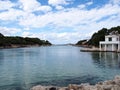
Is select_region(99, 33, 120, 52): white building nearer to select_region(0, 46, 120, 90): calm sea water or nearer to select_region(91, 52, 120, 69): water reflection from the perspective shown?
select_region(91, 52, 120, 69): water reflection

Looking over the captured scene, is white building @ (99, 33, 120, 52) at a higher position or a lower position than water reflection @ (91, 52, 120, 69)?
higher

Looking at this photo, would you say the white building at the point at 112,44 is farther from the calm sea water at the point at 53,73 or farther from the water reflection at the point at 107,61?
the calm sea water at the point at 53,73

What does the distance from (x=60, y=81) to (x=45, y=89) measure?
706cm

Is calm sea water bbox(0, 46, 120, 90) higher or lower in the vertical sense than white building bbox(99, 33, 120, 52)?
lower

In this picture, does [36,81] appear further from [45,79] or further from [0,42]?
[0,42]

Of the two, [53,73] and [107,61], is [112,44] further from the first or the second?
[53,73]

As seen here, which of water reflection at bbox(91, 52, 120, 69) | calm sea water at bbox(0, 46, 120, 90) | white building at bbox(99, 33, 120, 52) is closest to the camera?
calm sea water at bbox(0, 46, 120, 90)

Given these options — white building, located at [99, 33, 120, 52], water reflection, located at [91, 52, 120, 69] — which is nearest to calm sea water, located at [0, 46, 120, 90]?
water reflection, located at [91, 52, 120, 69]

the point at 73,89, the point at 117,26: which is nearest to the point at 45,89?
the point at 73,89

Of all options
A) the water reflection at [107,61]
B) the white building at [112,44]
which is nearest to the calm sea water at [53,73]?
the water reflection at [107,61]

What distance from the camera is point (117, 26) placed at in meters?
116

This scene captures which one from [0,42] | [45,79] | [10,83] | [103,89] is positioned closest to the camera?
[103,89]

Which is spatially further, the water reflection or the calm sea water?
the water reflection

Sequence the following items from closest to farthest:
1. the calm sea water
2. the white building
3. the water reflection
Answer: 1. the calm sea water
2. the water reflection
3. the white building
